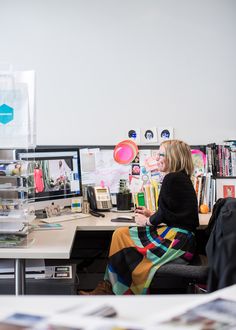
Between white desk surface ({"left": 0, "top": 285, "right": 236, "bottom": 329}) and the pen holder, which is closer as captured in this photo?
white desk surface ({"left": 0, "top": 285, "right": 236, "bottom": 329})

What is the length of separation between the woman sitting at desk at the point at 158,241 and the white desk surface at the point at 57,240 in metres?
0.13

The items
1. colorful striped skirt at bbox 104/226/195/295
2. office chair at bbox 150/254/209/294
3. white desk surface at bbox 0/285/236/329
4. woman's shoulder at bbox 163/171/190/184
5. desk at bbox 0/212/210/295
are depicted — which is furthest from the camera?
woman's shoulder at bbox 163/171/190/184

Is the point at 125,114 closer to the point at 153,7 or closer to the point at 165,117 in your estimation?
the point at 165,117

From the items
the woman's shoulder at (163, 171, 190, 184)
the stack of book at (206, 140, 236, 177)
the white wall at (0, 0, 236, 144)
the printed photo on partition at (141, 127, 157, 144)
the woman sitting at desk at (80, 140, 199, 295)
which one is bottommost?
the woman sitting at desk at (80, 140, 199, 295)

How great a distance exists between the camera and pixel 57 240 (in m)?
2.08

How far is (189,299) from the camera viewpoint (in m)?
1.13

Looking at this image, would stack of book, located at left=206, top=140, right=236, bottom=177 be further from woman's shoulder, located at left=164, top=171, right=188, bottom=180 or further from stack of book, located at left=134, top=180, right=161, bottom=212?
woman's shoulder, located at left=164, top=171, right=188, bottom=180

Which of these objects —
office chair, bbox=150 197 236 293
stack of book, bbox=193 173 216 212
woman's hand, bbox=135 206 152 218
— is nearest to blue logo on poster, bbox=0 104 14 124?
office chair, bbox=150 197 236 293

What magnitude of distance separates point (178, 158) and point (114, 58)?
1.06m

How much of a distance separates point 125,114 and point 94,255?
112 centimetres

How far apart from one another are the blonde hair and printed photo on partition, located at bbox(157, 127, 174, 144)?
1.74 feet

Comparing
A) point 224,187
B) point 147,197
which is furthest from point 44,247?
point 224,187

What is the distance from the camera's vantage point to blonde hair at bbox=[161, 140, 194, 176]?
267 cm

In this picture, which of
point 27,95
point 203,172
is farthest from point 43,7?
point 203,172
